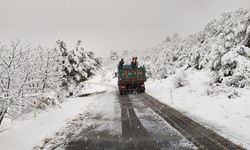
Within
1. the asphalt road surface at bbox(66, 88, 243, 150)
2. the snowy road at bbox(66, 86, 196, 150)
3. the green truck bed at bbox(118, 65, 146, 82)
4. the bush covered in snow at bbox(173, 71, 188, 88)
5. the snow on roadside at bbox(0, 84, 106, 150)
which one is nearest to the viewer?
the asphalt road surface at bbox(66, 88, 243, 150)

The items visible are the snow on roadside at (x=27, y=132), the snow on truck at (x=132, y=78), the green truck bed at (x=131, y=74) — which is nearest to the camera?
the snow on roadside at (x=27, y=132)

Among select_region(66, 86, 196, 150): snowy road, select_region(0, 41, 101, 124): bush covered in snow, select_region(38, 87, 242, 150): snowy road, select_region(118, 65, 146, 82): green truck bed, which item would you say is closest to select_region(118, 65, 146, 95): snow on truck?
select_region(118, 65, 146, 82): green truck bed

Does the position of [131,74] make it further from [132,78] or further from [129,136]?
[129,136]

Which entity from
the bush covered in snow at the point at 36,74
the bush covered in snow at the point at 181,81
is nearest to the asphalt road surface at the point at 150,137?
the bush covered in snow at the point at 36,74

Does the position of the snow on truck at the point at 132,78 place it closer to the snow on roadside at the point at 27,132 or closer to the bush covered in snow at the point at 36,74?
the bush covered in snow at the point at 36,74

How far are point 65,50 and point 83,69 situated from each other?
8.90 ft

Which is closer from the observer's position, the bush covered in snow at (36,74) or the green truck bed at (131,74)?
the bush covered in snow at (36,74)

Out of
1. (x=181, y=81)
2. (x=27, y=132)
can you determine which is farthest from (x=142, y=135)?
(x=181, y=81)

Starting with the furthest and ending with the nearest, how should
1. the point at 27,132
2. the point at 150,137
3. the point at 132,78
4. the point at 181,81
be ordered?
the point at 132,78 < the point at 181,81 < the point at 27,132 < the point at 150,137

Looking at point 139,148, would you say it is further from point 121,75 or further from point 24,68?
point 121,75

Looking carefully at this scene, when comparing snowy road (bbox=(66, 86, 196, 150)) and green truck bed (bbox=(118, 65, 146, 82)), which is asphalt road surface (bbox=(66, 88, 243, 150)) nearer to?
snowy road (bbox=(66, 86, 196, 150))

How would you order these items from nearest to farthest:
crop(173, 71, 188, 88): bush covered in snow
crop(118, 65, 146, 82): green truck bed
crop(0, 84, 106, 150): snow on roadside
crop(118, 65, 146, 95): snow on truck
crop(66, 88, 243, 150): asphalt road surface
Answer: crop(66, 88, 243, 150): asphalt road surface → crop(0, 84, 106, 150): snow on roadside → crop(173, 71, 188, 88): bush covered in snow → crop(118, 65, 146, 95): snow on truck → crop(118, 65, 146, 82): green truck bed

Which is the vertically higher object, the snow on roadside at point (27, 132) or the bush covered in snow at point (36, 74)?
the bush covered in snow at point (36, 74)

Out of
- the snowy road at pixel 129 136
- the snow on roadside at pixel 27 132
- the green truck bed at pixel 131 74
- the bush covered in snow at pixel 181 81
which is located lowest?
the snowy road at pixel 129 136
